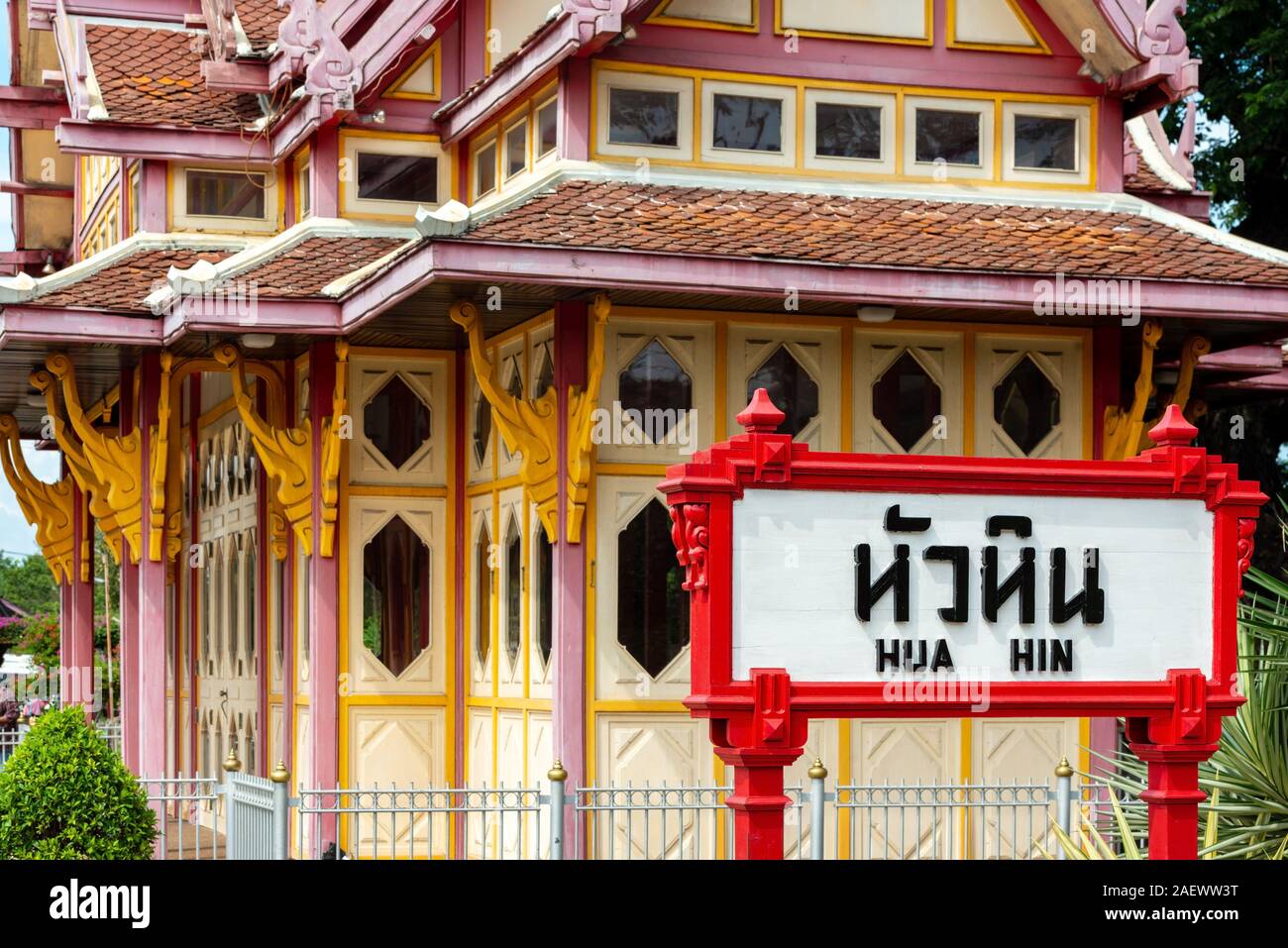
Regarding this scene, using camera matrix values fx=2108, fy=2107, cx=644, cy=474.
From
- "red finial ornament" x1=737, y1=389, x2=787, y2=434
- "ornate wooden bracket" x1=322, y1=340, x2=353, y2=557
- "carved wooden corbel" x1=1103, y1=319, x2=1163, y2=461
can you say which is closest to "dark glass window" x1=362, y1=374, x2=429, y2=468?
"ornate wooden bracket" x1=322, y1=340, x2=353, y2=557

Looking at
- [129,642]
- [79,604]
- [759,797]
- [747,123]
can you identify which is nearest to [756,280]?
[747,123]

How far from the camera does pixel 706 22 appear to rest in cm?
1723

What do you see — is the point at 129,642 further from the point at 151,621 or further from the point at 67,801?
the point at 67,801

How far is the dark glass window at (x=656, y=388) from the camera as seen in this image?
53.2 feet

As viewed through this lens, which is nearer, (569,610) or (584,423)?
(584,423)

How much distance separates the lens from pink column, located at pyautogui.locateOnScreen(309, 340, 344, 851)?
1783 cm

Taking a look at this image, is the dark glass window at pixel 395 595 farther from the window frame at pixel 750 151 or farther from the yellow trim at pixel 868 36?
the yellow trim at pixel 868 36

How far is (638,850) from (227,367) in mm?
5478

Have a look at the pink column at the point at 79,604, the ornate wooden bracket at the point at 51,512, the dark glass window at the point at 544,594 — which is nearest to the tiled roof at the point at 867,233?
the dark glass window at the point at 544,594

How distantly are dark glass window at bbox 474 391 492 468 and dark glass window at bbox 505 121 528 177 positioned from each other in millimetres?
1954

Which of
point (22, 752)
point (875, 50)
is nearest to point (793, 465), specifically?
point (22, 752)

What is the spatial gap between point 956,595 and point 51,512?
1918 centimetres

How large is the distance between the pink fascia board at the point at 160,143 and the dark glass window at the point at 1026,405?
7.98m
